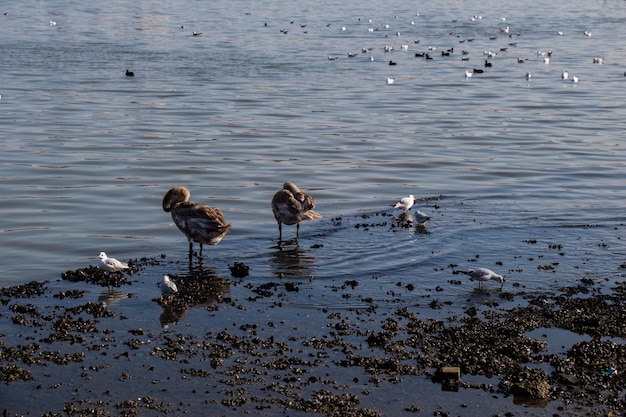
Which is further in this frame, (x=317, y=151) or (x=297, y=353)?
(x=317, y=151)

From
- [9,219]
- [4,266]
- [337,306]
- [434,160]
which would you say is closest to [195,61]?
[434,160]

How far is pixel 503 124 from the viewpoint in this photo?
110 ft

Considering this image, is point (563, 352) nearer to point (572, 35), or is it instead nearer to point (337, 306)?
point (337, 306)

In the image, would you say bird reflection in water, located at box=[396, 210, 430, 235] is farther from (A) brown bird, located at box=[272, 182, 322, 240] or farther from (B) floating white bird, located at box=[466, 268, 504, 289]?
(B) floating white bird, located at box=[466, 268, 504, 289]

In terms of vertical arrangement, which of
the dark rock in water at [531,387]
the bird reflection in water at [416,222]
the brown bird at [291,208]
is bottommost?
the dark rock in water at [531,387]

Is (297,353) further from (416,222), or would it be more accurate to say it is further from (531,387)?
(416,222)

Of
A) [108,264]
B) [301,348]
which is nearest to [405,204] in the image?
[108,264]

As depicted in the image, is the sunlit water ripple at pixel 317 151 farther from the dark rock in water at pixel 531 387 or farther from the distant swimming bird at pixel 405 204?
the dark rock in water at pixel 531 387

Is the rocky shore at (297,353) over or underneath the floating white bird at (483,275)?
underneath

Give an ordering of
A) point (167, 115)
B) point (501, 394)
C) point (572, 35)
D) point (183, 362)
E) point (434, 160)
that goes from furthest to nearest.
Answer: point (572, 35) → point (167, 115) → point (434, 160) → point (183, 362) → point (501, 394)

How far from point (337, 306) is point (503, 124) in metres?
21.0

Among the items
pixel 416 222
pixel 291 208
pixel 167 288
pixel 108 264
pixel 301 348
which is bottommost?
pixel 301 348

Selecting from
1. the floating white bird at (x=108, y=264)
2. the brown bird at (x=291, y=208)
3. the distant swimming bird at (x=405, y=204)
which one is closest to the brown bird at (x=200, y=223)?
the floating white bird at (x=108, y=264)

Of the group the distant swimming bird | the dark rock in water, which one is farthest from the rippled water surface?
the dark rock in water
